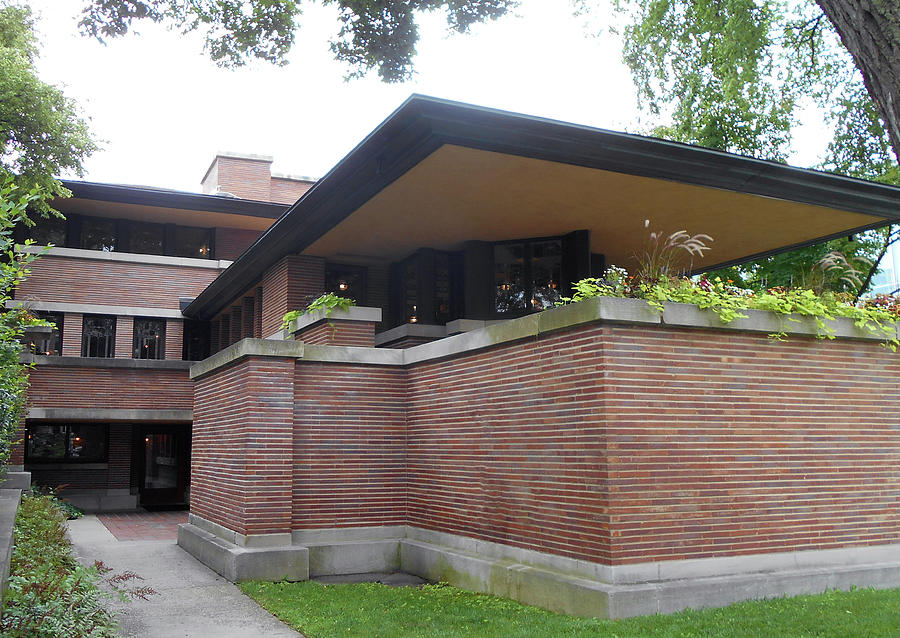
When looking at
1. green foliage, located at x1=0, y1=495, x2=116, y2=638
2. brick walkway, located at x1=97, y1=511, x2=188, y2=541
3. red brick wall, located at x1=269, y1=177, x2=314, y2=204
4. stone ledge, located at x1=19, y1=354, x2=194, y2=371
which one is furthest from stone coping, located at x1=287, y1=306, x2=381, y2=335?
red brick wall, located at x1=269, y1=177, x2=314, y2=204

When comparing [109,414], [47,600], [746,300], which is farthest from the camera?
[109,414]

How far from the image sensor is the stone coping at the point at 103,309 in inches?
890

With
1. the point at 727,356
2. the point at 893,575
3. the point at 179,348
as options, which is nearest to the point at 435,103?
the point at 727,356

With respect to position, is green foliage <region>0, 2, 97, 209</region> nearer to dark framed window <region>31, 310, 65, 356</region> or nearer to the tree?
the tree

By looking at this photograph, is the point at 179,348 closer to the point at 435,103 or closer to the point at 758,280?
the point at 435,103

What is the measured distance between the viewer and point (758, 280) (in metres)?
26.3

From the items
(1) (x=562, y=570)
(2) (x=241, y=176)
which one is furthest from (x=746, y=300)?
(2) (x=241, y=176)

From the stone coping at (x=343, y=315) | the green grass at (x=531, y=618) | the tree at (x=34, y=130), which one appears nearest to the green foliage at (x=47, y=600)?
the green grass at (x=531, y=618)

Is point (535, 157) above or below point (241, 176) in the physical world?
below

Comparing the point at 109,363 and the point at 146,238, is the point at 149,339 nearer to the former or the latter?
the point at 109,363

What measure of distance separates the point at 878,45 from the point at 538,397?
19.3ft

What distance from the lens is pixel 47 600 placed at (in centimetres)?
582

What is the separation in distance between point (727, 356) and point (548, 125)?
381 centimetres

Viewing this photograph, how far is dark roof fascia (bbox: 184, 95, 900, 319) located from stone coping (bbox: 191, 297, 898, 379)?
102 inches
